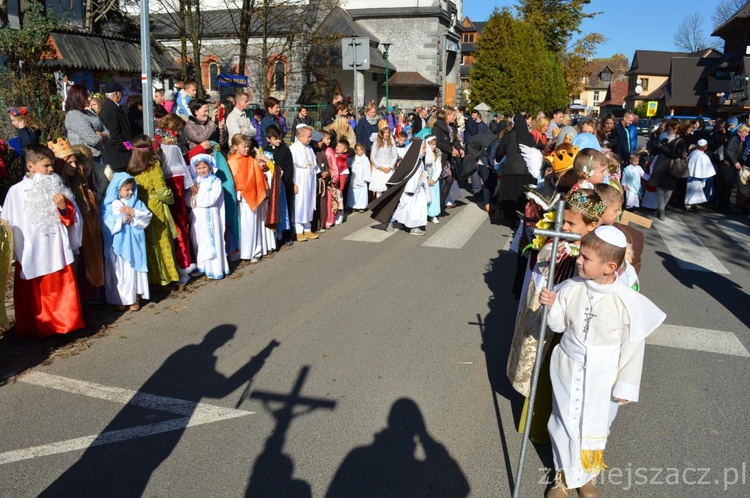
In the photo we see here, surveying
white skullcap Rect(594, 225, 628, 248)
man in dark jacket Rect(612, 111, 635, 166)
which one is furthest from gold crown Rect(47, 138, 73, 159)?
man in dark jacket Rect(612, 111, 635, 166)

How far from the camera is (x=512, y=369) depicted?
4.43m

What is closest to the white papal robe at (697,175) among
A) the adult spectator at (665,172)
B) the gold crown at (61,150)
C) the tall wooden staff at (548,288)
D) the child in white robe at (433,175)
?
the adult spectator at (665,172)

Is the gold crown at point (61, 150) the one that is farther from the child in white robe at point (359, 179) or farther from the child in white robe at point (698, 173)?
the child in white robe at point (698, 173)

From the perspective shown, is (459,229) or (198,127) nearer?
(198,127)

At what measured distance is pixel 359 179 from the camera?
13.2 meters

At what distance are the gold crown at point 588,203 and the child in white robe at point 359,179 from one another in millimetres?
8876

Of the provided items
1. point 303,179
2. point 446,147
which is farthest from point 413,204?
point 446,147

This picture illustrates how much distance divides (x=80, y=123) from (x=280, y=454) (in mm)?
6096

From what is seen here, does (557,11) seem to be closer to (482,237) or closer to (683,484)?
(482,237)

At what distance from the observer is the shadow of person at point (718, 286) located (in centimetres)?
733

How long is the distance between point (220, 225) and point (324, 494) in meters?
5.03

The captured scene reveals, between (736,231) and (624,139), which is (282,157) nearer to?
(736,231)

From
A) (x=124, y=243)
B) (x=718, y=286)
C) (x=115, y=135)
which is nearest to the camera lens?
(x=124, y=243)

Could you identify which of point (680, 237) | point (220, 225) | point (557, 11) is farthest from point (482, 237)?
point (557, 11)
